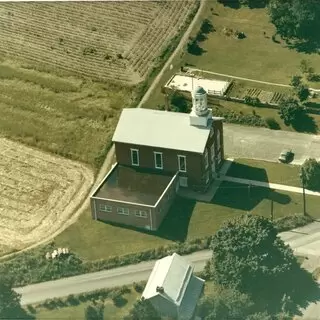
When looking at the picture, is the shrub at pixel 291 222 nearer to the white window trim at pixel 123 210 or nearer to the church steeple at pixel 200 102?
the church steeple at pixel 200 102

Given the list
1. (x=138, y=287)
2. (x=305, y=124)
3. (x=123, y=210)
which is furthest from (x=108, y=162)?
(x=305, y=124)

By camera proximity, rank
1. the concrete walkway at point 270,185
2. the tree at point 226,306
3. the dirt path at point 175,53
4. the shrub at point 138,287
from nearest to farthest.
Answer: the tree at point 226,306, the shrub at point 138,287, the concrete walkway at point 270,185, the dirt path at point 175,53

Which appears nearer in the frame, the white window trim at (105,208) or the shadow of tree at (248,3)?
the white window trim at (105,208)

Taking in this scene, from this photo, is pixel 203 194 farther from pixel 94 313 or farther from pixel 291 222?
pixel 94 313

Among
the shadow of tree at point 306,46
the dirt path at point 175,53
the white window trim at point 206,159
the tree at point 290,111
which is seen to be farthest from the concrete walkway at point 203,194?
the shadow of tree at point 306,46

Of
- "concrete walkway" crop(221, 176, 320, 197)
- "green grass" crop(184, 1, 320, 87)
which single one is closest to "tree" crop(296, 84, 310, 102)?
"green grass" crop(184, 1, 320, 87)
